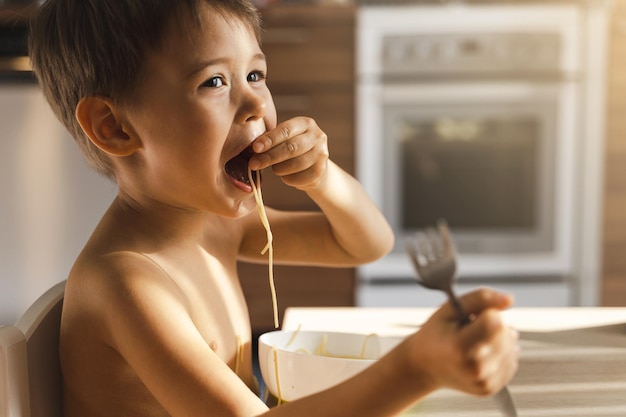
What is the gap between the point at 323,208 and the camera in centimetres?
108

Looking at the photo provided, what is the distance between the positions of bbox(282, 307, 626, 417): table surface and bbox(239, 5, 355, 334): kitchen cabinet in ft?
5.28

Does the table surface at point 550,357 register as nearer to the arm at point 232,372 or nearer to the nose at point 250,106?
the arm at point 232,372

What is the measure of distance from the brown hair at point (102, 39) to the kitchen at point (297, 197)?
1792 millimetres

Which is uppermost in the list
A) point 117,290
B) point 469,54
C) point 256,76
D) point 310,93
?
point 469,54

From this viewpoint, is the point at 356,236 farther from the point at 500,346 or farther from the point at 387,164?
the point at 387,164

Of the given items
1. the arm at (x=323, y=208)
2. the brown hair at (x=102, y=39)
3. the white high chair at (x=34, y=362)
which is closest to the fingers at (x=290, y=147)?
the arm at (x=323, y=208)

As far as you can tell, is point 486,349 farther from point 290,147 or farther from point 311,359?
point 290,147

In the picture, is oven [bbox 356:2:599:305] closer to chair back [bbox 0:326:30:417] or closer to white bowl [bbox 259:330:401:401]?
white bowl [bbox 259:330:401:401]

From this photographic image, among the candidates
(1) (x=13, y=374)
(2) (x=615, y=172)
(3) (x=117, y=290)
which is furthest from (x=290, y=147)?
(2) (x=615, y=172)

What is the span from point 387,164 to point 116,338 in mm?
2054

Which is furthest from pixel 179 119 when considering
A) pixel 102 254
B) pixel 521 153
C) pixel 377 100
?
pixel 521 153

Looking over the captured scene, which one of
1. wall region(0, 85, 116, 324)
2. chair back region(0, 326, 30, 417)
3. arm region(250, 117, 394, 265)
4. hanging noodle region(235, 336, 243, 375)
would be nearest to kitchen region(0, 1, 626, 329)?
wall region(0, 85, 116, 324)

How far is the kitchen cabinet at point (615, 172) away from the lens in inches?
107

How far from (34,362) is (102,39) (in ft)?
1.09
